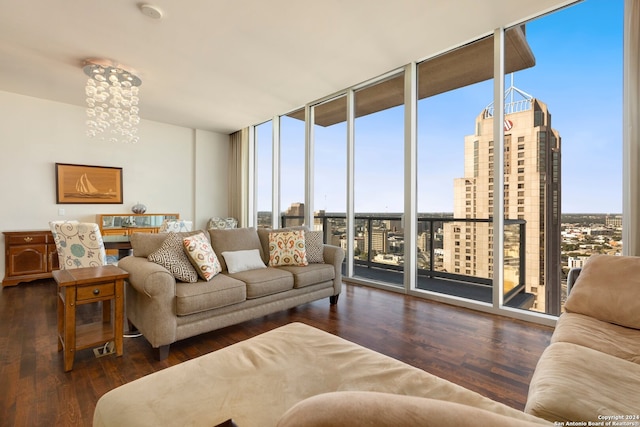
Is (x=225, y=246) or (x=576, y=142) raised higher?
(x=576, y=142)

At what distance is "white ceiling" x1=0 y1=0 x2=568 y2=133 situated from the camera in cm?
261

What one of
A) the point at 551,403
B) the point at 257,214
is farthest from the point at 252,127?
the point at 551,403

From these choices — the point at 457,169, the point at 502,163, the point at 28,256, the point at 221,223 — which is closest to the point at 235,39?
the point at 457,169

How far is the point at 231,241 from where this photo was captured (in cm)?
306

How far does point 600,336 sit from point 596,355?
0.35m

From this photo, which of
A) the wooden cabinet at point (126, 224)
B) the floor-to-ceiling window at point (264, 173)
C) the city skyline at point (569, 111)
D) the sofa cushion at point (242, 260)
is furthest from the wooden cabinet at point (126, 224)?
the city skyline at point (569, 111)

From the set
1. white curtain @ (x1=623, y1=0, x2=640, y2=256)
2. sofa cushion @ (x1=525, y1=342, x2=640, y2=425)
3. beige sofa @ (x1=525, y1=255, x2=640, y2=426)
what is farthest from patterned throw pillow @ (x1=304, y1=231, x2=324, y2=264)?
white curtain @ (x1=623, y1=0, x2=640, y2=256)

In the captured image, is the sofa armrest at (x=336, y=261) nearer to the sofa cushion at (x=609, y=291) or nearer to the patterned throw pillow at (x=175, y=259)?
the patterned throw pillow at (x=175, y=259)

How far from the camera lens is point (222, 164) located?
6742 millimetres

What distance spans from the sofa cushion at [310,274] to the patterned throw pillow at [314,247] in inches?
5.0

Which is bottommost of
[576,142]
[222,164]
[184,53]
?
[576,142]

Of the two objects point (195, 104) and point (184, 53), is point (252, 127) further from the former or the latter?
point (184, 53)

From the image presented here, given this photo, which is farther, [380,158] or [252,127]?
[252,127]

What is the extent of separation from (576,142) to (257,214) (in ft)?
17.1
